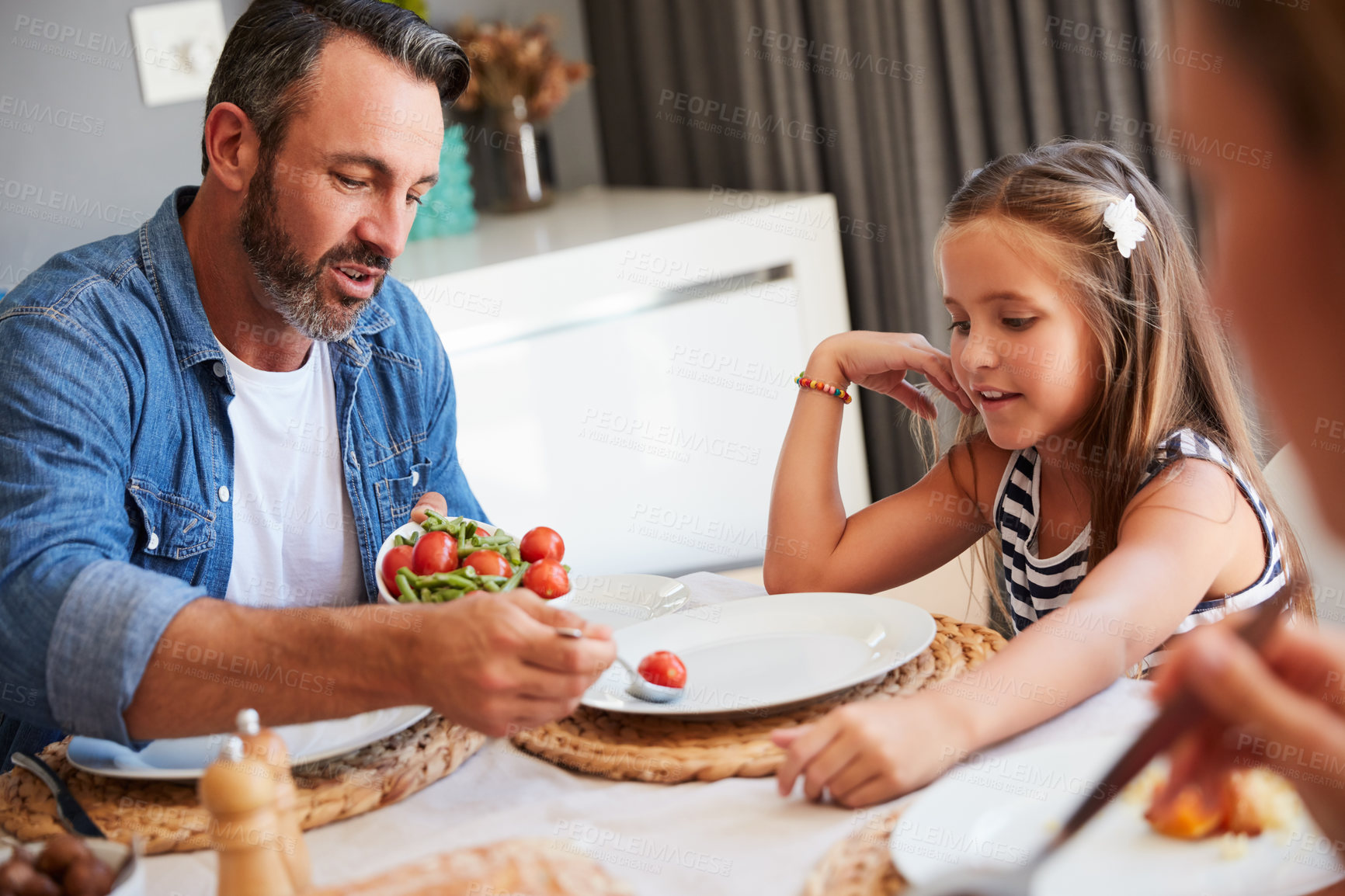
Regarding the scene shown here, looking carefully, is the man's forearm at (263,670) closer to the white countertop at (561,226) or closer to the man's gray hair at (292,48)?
the man's gray hair at (292,48)

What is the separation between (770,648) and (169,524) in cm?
61

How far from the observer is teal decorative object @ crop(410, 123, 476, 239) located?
9.05 feet

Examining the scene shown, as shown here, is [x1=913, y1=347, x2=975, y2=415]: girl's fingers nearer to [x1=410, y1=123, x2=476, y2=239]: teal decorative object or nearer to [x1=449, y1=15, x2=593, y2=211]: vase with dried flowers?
[x1=410, y1=123, x2=476, y2=239]: teal decorative object

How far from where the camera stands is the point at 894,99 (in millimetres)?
2418

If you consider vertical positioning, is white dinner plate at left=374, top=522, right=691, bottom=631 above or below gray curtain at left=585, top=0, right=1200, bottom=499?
below

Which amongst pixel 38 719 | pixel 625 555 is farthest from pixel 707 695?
pixel 625 555

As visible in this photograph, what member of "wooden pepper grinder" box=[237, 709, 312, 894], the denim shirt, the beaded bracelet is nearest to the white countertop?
the denim shirt

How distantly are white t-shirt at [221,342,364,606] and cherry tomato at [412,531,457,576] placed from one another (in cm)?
33

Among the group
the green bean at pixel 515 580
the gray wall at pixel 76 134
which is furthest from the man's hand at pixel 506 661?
the gray wall at pixel 76 134

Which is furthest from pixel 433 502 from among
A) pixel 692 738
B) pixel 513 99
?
pixel 513 99

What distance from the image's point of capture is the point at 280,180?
1246mm

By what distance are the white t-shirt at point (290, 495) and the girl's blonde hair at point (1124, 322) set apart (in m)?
0.74

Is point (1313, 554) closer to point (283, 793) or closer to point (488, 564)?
point (488, 564)

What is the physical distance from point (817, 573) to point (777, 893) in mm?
677
